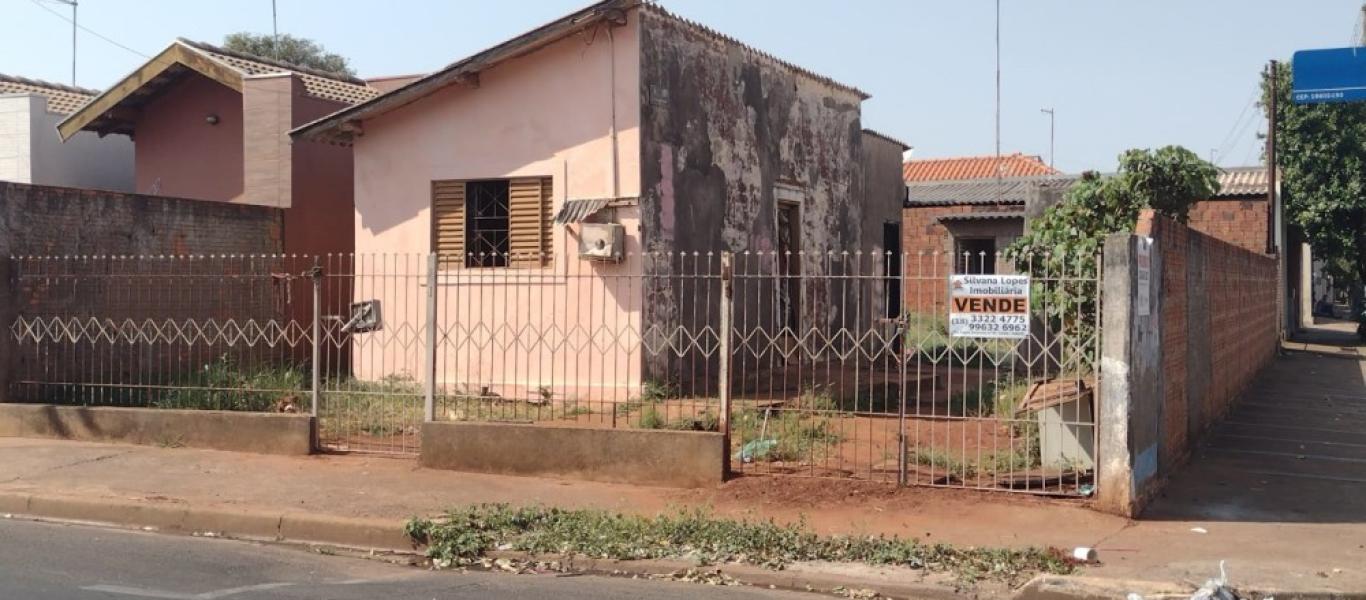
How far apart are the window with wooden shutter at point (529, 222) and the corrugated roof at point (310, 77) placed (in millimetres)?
5433

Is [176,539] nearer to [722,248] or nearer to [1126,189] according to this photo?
[722,248]

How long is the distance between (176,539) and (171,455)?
2.95m

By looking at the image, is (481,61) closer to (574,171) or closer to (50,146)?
(574,171)

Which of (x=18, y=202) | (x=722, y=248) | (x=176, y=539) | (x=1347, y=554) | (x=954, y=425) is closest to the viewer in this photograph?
(x=1347, y=554)

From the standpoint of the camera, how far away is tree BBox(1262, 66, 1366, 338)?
30.3 meters

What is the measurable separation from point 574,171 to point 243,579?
7954mm

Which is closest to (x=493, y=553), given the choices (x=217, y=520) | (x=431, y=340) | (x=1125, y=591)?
(x=217, y=520)

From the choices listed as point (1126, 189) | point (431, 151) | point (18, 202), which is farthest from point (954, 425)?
point (18, 202)

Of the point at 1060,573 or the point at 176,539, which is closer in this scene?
the point at 1060,573

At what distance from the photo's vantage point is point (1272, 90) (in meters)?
28.4

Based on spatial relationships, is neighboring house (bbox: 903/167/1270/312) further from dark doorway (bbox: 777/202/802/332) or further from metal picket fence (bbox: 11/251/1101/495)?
metal picket fence (bbox: 11/251/1101/495)

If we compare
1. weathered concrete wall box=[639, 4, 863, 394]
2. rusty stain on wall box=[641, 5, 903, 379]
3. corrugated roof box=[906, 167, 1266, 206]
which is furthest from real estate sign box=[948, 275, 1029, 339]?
corrugated roof box=[906, 167, 1266, 206]

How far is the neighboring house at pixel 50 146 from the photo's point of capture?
20234 mm

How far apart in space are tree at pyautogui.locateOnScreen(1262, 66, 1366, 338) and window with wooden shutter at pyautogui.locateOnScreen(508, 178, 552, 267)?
78.4 feet
